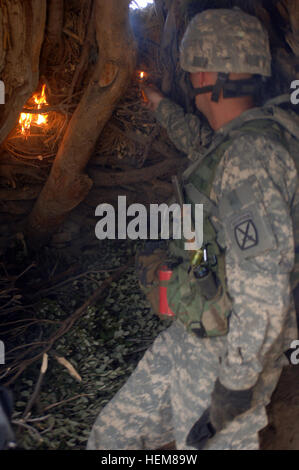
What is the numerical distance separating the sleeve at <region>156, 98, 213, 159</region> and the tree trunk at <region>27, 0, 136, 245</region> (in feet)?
1.31

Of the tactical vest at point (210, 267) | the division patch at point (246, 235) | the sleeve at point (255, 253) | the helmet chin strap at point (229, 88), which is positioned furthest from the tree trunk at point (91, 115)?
the division patch at point (246, 235)

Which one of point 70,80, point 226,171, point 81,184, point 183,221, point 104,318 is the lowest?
point 104,318

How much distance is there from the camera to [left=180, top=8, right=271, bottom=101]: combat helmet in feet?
7.10

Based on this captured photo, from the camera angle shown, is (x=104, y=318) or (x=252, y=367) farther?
(x=104, y=318)

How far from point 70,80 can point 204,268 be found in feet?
6.73

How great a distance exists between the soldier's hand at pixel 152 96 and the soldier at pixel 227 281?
0.67 m

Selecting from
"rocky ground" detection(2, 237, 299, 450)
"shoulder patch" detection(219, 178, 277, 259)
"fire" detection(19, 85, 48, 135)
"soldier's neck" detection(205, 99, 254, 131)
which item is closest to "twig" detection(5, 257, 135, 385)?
"rocky ground" detection(2, 237, 299, 450)

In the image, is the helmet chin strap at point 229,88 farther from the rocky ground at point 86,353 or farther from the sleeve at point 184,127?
the rocky ground at point 86,353

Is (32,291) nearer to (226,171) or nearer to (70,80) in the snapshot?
(70,80)

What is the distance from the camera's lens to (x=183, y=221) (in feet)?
7.29

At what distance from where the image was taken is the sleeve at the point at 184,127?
274cm

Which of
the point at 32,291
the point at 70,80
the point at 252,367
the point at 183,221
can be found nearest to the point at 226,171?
the point at 183,221

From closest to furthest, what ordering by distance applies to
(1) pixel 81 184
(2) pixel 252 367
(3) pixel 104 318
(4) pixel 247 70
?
1. (2) pixel 252 367
2. (4) pixel 247 70
3. (1) pixel 81 184
4. (3) pixel 104 318
